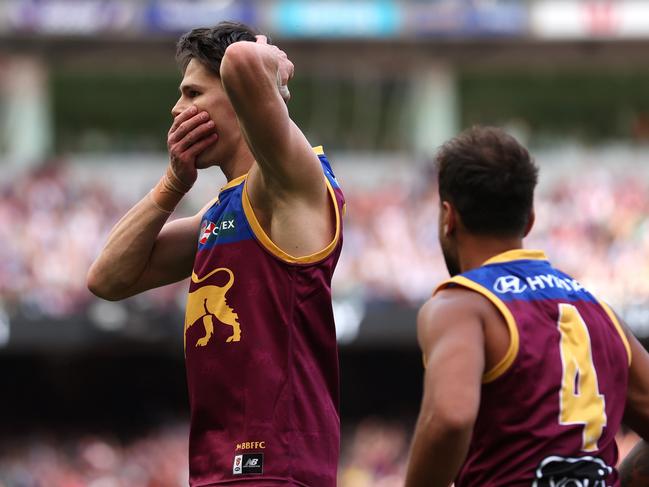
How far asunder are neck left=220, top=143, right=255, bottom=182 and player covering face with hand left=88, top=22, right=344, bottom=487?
2.8 inches

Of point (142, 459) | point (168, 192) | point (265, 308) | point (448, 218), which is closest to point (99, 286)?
point (168, 192)

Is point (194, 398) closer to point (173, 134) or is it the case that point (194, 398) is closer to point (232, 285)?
point (232, 285)

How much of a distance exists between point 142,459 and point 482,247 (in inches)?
462

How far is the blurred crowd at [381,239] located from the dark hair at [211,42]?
984 centimetres

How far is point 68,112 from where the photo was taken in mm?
22688

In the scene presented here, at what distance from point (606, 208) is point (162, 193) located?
505 inches

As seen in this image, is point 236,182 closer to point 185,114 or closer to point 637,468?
point 185,114

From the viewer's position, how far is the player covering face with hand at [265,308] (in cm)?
366

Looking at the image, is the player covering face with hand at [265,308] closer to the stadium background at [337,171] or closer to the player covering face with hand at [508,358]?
the player covering face with hand at [508,358]

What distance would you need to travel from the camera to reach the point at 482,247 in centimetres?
361

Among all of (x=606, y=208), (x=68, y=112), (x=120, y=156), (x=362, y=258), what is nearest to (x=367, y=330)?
(x=362, y=258)

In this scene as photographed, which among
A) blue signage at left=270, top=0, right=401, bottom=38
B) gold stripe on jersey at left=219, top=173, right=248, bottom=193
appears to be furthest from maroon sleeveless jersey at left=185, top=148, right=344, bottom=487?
blue signage at left=270, top=0, right=401, bottom=38

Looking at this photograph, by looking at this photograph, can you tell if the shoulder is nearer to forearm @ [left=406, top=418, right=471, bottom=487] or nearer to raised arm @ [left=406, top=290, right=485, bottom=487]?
raised arm @ [left=406, top=290, right=485, bottom=487]

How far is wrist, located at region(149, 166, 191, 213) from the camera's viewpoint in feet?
13.8
